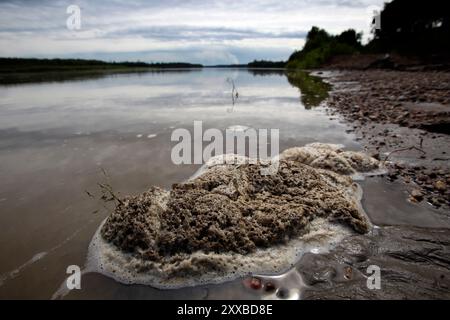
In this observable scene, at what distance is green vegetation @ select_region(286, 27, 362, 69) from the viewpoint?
47.1 metres

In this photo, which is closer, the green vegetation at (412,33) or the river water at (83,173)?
the river water at (83,173)

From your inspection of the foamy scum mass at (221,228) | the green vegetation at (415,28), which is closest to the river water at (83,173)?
the foamy scum mass at (221,228)

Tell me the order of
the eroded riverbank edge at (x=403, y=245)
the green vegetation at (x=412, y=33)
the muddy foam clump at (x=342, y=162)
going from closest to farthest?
the eroded riverbank edge at (x=403, y=245), the muddy foam clump at (x=342, y=162), the green vegetation at (x=412, y=33)

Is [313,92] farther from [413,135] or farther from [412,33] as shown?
[412,33]

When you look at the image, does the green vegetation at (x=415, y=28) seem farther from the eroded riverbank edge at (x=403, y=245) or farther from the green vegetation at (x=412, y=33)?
the eroded riverbank edge at (x=403, y=245)

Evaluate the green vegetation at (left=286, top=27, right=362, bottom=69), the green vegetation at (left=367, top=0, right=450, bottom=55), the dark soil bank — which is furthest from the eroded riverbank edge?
the green vegetation at (left=286, top=27, right=362, bottom=69)

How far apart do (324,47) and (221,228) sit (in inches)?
2121

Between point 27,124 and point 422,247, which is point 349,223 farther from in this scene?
point 27,124

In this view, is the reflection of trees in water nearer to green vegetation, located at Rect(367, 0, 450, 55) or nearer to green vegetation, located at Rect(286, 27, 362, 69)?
green vegetation, located at Rect(367, 0, 450, 55)

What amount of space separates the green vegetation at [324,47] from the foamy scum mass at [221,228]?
49.0 meters

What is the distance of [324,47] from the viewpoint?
49.7 meters

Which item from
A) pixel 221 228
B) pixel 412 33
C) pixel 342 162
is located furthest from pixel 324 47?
pixel 221 228

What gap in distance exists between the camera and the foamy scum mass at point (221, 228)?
2908 mm
